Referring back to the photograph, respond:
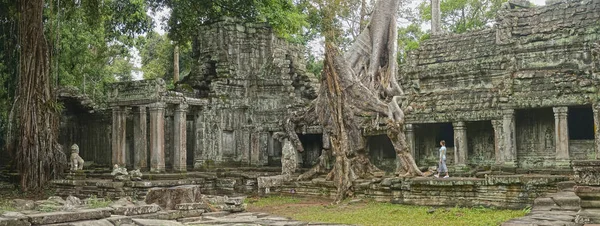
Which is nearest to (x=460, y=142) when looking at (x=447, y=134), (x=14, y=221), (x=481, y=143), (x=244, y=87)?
(x=481, y=143)

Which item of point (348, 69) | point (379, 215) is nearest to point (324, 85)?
point (348, 69)

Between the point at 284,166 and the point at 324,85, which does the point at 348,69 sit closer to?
the point at 324,85

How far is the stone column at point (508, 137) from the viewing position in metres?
19.4

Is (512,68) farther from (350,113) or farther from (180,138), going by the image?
(180,138)

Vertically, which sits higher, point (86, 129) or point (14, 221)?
point (86, 129)

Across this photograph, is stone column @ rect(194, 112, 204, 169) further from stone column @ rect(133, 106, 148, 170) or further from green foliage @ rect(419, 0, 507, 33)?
green foliage @ rect(419, 0, 507, 33)

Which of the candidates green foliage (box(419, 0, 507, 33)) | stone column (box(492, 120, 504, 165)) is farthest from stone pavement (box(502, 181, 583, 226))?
green foliage (box(419, 0, 507, 33))

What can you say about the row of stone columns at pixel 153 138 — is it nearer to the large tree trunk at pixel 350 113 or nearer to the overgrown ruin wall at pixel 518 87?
the large tree trunk at pixel 350 113

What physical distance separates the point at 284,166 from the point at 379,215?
6538 mm

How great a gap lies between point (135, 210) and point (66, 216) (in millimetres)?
1967

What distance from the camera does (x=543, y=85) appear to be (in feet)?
62.5

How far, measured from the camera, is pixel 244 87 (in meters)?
22.4

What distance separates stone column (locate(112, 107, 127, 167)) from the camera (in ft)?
66.8

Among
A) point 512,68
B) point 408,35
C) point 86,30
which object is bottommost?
point 512,68
